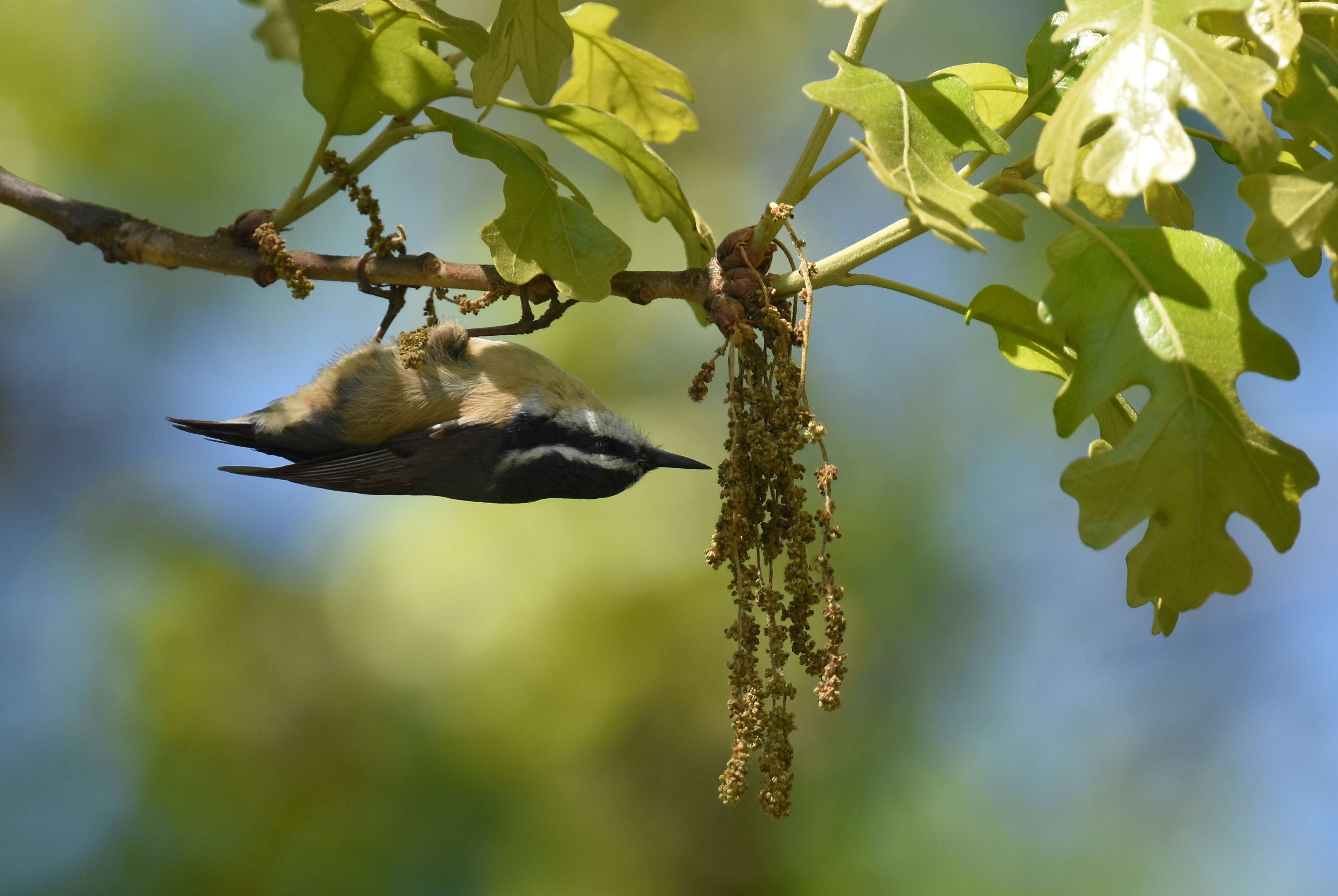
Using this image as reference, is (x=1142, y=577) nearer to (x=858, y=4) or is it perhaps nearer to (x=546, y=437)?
(x=858, y=4)

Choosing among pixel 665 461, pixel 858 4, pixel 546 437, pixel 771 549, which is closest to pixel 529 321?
pixel 546 437

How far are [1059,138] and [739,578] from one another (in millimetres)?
513

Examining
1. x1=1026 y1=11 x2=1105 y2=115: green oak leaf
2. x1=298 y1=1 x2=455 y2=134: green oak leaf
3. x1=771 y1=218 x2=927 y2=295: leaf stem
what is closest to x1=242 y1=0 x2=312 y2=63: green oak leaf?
x1=298 y1=1 x2=455 y2=134: green oak leaf

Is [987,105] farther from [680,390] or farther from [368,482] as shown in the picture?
→ [680,390]

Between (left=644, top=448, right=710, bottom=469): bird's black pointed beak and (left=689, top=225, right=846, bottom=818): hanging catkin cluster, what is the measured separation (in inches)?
12.7

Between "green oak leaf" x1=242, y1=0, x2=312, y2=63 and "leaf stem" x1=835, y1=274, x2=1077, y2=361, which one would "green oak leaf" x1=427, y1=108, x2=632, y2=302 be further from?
"green oak leaf" x1=242, y1=0, x2=312, y2=63

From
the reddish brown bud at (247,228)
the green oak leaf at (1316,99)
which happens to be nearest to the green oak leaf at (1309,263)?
the green oak leaf at (1316,99)

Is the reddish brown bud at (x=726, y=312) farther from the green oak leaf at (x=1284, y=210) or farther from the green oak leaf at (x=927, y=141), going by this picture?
the green oak leaf at (x=1284, y=210)

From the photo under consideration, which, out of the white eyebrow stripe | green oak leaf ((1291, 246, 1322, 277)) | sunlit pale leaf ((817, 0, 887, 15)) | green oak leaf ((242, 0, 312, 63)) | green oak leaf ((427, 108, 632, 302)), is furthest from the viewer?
green oak leaf ((242, 0, 312, 63))

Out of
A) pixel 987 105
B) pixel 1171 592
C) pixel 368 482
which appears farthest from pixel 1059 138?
pixel 368 482

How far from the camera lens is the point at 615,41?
1.46m

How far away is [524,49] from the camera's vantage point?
1.14 meters

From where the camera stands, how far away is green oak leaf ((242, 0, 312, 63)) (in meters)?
1.55

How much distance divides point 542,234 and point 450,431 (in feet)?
1.19
